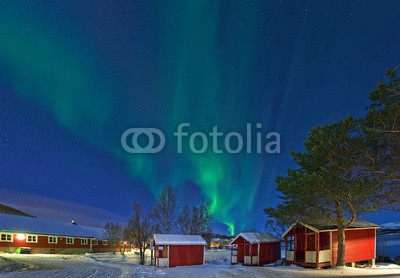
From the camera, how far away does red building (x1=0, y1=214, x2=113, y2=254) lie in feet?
164

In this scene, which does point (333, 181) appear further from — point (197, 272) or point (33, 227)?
point (33, 227)

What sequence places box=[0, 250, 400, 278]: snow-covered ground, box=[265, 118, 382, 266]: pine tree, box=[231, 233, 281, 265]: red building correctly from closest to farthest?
box=[265, 118, 382, 266]: pine tree < box=[0, 250, 400, 278]: snow-covered ground < box=[231, 233, 281, 265]: red building

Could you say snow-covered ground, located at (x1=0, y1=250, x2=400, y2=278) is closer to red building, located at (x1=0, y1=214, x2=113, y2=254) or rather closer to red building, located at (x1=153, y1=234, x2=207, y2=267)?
red building, located at (x1=153, y1=234, x2=207, y2=267)

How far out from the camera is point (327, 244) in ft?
100

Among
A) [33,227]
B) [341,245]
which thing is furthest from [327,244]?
[33,227]

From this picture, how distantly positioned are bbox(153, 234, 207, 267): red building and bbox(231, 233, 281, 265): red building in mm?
5226

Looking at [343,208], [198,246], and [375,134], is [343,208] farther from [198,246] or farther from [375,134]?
[198,246]

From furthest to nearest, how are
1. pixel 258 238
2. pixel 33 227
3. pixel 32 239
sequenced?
pixel 33 227 < pixel 32 239 < pixel 258 238

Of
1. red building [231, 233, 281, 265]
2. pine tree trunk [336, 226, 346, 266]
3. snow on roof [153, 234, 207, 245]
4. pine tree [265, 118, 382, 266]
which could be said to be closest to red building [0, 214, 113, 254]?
snow on roof [153, 234, 207, 245]

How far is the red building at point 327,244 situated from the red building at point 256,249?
402 centimetres

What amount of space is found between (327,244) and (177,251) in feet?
48.9

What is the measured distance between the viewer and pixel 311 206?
25156 millimetres

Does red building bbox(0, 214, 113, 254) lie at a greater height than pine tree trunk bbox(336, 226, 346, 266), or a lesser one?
Answer: lesser

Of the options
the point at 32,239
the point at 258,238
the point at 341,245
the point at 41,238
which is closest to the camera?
the point at 341,245
